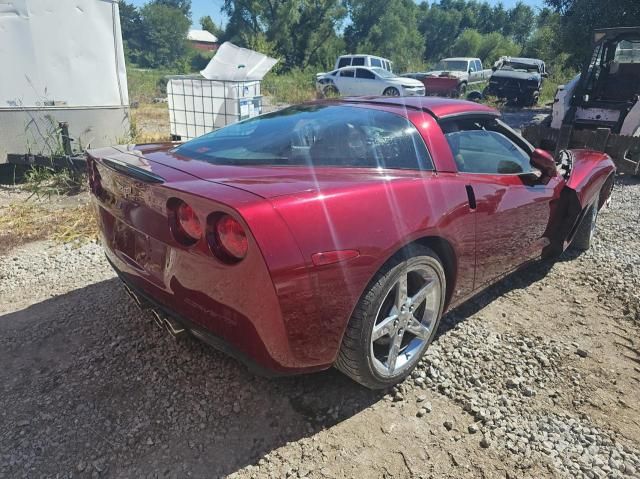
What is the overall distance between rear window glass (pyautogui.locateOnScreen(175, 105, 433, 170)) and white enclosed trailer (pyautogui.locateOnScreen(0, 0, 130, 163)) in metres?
4.37

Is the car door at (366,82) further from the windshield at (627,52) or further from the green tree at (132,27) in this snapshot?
the green tree at (132,27)

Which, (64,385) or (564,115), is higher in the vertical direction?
(564,115)

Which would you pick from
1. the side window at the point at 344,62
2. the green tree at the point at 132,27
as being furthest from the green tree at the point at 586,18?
the green tree at the point at 132,27

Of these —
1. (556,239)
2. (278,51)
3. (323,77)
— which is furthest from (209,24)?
(556,239)

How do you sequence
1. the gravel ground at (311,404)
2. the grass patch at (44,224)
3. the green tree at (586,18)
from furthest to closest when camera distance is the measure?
the green tree at (586,18), the grass patch at (44,224), the gravel ground at (311,404)

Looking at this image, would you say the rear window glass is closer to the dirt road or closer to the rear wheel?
the dirt road

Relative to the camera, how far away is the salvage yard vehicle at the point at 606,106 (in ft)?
24.1

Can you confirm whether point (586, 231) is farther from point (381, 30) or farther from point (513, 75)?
point (381, 30)

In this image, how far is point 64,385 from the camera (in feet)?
7.88

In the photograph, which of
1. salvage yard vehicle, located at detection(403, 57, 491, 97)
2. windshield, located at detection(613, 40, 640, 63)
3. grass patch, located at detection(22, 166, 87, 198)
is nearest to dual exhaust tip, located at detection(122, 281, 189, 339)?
grass patch, located at detection(22, 166, 87, 198)

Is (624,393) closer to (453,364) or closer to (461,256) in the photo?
(453,364)

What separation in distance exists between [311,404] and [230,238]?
1050 millimetres

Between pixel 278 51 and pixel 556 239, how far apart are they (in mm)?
39911

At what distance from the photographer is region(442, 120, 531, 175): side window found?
2695mm
